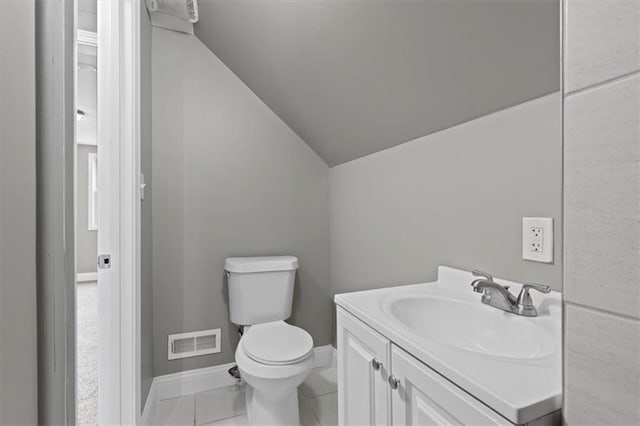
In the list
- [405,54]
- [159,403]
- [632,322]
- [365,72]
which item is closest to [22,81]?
[632,322]

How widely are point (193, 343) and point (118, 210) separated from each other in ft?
3.31

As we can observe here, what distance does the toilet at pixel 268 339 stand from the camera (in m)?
1.46

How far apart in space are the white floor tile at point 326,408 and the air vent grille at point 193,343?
26.5 inches

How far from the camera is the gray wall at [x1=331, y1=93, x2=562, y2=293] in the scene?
956 mm

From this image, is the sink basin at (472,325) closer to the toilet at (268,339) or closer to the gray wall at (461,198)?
the gray wall at (461,198)

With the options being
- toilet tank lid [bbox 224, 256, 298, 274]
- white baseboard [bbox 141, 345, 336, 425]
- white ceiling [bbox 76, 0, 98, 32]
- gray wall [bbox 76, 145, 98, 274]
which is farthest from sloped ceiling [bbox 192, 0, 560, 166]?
gray wall [bbox 76, 145, 98, 274]

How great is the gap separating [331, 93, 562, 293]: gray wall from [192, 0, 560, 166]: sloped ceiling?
0.24 feet

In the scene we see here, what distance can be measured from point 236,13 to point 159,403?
7.01 ft

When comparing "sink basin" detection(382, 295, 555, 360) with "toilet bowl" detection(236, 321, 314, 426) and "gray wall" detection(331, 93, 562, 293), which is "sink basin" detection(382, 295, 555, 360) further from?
"toilet bowl" detection(236, 321, 314, 426)

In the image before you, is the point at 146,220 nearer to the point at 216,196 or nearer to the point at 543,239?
the point at 216,196

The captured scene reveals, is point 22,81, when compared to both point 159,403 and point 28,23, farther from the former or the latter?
point 159,403

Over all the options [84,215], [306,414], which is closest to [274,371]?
[306,414]

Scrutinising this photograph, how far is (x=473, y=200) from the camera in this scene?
119 centimetres

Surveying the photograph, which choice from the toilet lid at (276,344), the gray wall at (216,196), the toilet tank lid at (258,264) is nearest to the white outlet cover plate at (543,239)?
the toilet lid at (276,344)
